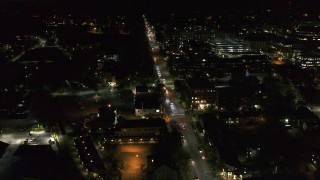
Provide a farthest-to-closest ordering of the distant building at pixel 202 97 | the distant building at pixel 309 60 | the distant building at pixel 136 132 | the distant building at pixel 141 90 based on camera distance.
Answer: the distant building at pixel 309 60 < the distant building at pixel 141 90 < the distant building at pixel 202 97 < the distant building at pixel 136 132

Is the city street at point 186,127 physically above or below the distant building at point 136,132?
below

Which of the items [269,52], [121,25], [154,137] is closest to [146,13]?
[121,25]

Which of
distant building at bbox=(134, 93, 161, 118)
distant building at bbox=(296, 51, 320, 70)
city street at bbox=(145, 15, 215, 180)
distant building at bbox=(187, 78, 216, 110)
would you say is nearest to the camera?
city street at bbox=(145, 15, 215, 180)

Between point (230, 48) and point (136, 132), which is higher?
point (136, 132)

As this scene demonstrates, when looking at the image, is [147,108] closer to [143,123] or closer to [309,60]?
[143,123]

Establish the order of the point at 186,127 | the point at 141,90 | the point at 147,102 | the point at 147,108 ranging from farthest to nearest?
the point at 141,90
the point at 147,102
the point at 147,108
the point at 186,127

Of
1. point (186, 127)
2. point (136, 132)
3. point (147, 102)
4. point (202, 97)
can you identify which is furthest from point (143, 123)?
point (202, 97)

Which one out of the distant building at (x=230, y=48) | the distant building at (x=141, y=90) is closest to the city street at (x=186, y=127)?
the distant building at (x=141, y=90)

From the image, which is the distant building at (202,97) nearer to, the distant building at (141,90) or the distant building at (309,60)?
the distant building at (141,90)

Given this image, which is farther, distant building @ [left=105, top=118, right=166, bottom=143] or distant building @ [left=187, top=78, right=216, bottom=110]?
distant building @ [left=187, top=78, right=216, bottom=110]

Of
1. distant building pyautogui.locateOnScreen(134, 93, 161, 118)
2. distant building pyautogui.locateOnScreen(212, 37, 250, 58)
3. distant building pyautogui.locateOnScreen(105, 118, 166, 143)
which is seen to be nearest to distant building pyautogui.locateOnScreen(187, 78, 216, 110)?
distant building pyautogui.locateOnScreen(134, 93, 161, 118)

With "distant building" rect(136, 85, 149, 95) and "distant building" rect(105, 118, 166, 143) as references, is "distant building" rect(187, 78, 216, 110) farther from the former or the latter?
"distant building" rect(105, 118, 166, 143)
